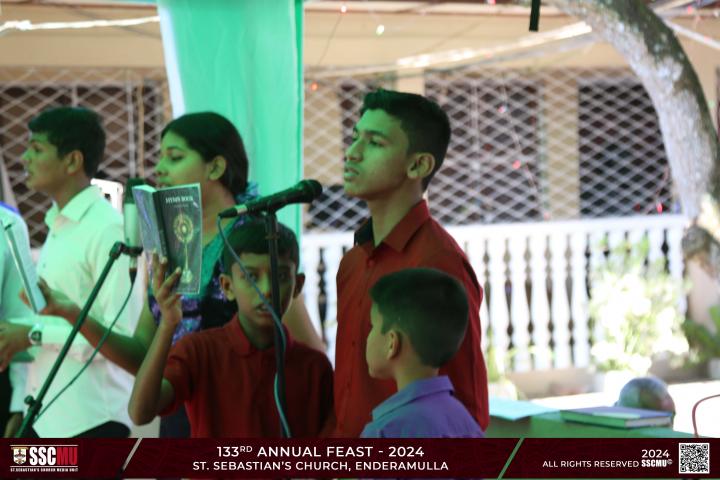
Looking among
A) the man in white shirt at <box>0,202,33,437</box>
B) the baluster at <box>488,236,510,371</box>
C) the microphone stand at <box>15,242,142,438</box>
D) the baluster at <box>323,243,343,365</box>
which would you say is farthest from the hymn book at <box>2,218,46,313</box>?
the baluster at <box>488,236,510,371</box>

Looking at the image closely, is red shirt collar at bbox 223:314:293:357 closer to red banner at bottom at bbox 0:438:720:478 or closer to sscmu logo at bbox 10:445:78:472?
red banner at bottom at bbox 0:438:720:478

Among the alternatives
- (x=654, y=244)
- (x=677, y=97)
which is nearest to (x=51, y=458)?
(x=677, y=97)

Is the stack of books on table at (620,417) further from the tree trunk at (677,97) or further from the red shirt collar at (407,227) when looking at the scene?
the tree trunk at (677,97)

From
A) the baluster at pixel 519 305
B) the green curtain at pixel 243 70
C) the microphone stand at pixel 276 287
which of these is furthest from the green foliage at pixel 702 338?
the microphone stand at pixel 276 287

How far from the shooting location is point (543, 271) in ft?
20.6

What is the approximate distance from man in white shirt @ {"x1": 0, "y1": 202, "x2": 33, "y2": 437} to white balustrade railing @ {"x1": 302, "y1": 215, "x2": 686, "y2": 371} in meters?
3.07

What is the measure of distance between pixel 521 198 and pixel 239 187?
504 centimetres

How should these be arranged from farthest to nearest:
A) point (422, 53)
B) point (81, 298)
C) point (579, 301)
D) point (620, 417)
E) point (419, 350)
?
point (422, 53)
point (579, 301)
point (81, 298)
point (620, 417)
point (419, 350)

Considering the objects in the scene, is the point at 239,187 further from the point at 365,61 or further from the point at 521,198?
the point at 521,198

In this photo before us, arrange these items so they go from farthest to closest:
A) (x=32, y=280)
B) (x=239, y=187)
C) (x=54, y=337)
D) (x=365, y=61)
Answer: (x=365, y=61), (x=54, y=337), (x=239, y=187), (x=32, y=280)

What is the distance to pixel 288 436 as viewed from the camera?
1.98 meters

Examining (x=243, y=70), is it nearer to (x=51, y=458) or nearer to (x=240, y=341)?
(x=240, y=341)

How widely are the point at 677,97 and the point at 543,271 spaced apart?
2.86 meters

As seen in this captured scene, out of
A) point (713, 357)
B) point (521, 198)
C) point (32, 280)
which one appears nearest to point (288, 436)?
point (32, 280)
